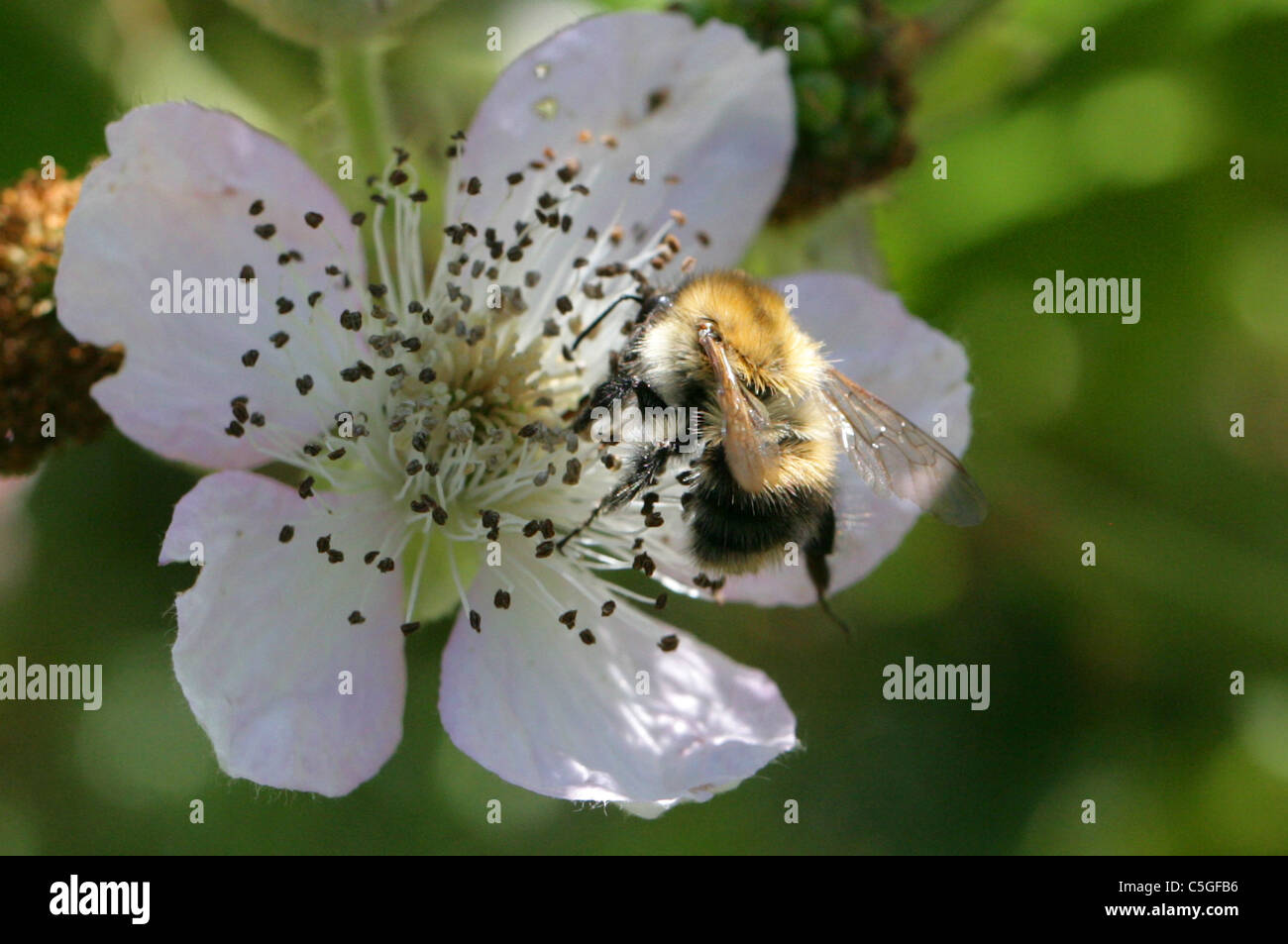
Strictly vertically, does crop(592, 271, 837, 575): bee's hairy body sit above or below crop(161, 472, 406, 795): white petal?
above

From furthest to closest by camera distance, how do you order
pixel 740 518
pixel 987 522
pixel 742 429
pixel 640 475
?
pixel 987 522, pixel 640 475, pixel 740 518, pixel 742 429

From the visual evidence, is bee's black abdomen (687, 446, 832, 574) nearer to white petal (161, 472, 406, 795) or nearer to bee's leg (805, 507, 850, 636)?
bee's leg (805, 507, 850, 636)

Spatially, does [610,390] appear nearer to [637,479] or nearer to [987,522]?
[637,479]

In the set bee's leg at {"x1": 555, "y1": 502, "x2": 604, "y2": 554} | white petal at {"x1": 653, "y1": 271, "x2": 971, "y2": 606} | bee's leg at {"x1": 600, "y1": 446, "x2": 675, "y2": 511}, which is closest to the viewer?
bee's leg at {"x1": 600, "y1": 446, "x2": 675, "y2": 511}

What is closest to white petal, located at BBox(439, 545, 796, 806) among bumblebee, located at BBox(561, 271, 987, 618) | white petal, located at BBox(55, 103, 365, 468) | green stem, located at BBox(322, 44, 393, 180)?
bumblebee, located at BBox(561, 271, 987, 618)

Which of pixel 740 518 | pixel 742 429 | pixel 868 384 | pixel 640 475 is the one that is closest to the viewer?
pixel 742 429

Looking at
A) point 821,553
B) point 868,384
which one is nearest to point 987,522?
point 868,384
